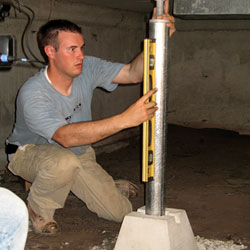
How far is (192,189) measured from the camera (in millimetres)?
3244

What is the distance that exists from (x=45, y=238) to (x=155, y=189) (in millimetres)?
772

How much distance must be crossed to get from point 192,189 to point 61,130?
4.52 feet

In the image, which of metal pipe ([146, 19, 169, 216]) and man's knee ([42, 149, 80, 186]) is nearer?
metal pipe ([146, 19, 169, 216])

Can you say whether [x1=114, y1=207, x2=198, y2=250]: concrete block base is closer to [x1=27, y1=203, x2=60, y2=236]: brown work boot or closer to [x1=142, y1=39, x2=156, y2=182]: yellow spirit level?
[x1=142, y1=39, x2=156, y2=182]: yellow spirit level

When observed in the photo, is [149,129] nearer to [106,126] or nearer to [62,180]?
[106,126]

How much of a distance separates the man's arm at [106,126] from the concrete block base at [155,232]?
0.37 metres

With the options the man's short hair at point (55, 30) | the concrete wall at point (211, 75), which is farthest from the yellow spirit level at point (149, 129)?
the concrete wall at point (211, 75)

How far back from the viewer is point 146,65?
1836 millimetres

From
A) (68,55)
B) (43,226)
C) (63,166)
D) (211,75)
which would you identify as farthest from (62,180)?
(211,75)

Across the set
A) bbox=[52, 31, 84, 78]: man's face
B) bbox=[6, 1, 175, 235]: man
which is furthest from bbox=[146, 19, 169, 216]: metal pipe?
bbox=[52, 31, 84, 78]: man's face

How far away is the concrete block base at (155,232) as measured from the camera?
6.23 ft

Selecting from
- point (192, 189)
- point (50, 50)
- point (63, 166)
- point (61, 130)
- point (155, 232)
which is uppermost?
point (50, 50)

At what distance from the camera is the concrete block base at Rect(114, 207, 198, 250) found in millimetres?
1897

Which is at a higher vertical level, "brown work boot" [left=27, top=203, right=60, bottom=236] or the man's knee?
the man's knee
